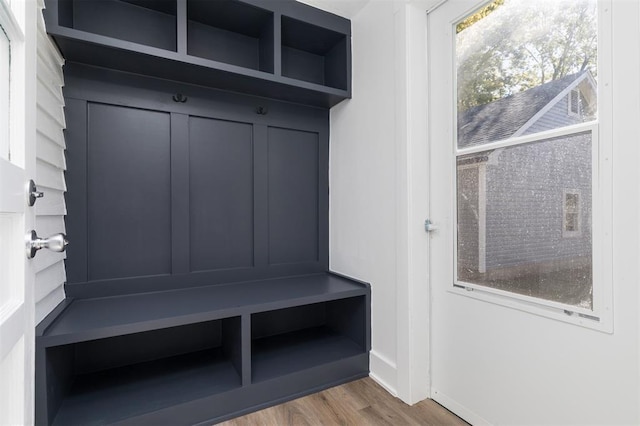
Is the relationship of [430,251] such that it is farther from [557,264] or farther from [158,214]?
[158,214]

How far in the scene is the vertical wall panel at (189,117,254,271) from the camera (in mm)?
1944

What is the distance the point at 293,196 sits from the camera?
226 centimetres

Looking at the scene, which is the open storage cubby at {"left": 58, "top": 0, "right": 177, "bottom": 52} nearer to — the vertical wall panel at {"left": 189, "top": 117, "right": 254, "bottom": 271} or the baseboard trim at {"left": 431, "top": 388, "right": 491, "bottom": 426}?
the vertical wall panel at {"left": 189, "top": 117, "right": 254, "bottom": 271}

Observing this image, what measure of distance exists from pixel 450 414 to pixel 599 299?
0.94m

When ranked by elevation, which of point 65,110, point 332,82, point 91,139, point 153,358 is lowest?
point 153,358

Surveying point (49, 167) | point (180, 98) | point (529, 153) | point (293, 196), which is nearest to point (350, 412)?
point (293, 196)

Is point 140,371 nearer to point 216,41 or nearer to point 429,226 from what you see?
point 429,226

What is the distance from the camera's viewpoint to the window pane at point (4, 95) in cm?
71

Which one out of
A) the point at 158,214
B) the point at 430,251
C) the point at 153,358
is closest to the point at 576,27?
the point at 430,251

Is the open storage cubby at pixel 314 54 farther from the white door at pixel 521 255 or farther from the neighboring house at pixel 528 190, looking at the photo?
the neighboring house at pixel 528 190

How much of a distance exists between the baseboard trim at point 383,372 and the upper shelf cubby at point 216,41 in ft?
5.59

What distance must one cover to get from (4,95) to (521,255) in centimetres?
177

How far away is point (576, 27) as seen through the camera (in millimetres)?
1124

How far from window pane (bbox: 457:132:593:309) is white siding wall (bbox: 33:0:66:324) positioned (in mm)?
1889
